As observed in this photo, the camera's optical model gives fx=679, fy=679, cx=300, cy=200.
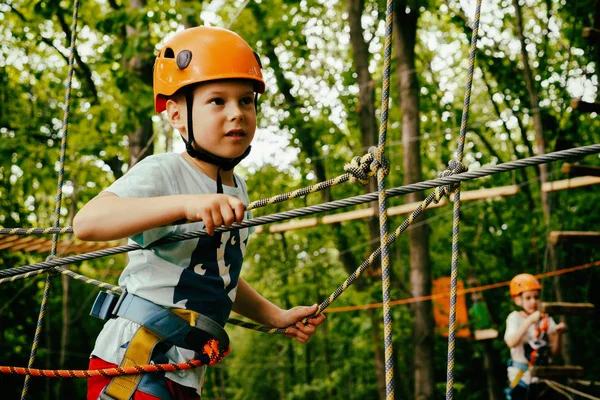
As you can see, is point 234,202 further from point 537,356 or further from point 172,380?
point 537,356

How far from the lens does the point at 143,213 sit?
4.54 ft

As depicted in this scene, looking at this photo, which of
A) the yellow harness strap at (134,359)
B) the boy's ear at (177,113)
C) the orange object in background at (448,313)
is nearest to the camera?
the yellow harness strap at (134,359)

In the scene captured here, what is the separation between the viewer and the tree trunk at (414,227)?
6.76m

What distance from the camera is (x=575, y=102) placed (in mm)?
4852

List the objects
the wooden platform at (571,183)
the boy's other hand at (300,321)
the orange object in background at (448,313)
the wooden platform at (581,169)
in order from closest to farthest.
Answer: the boy's other hand at (300,321), the wooden platform at (581,169), the wooden platform at (571,183), the orange object in background at (448,313)

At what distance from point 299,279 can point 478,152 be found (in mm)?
4970

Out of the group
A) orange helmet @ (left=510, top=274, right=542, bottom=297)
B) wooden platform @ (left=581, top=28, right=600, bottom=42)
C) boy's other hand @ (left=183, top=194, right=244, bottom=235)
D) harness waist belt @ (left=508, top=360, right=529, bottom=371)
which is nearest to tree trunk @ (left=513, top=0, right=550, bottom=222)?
orange helmet @ (left=510, top=274, right=542, bottom=297)

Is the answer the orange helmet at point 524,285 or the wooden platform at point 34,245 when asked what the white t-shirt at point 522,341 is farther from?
the wooden platform at point 34,245

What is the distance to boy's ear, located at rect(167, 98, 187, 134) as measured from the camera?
1765 millimetres

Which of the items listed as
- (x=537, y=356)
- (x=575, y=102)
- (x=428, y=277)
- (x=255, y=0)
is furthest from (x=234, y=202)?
(x=255, y=0)

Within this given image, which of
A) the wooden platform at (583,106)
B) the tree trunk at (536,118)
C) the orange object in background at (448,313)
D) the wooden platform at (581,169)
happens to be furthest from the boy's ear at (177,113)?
the orange object in background at (448,313)

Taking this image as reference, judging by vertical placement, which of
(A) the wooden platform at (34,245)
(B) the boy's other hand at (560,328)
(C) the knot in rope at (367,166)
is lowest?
(B) the boy's other hand at (560,328)

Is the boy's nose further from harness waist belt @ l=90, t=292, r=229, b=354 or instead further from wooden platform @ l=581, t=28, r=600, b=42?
wooden platform @ l=581, t=28, r=600, b=42

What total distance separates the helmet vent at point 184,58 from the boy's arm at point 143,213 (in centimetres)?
44
